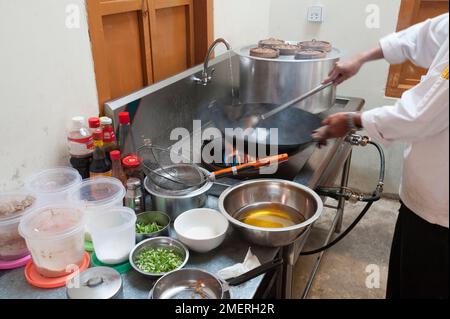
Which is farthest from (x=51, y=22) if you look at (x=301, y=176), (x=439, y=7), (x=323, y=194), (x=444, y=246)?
(x=439, y=7)

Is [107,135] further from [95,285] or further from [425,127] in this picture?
[425,127]

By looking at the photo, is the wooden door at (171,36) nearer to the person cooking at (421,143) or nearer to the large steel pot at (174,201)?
the large steel pot at (174,201)

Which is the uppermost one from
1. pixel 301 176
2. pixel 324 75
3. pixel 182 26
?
pixel 182 26

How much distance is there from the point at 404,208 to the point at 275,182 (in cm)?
38

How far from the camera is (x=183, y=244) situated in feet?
3.27

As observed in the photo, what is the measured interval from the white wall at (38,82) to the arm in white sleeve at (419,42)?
3.07ft

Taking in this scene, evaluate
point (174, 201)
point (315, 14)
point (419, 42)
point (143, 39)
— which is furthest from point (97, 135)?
point (315, 14)

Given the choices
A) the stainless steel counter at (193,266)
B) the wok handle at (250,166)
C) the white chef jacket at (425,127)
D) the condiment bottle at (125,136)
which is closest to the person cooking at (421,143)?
the white chef jacket at (425,127)

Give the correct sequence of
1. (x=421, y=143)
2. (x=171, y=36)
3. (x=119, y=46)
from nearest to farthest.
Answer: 1. (x=421, y=143)
2. (x=119, y=46)
3. (x=171, y=36)

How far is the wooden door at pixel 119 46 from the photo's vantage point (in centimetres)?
122

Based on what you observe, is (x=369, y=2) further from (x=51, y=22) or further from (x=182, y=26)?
(x=51, y=22)

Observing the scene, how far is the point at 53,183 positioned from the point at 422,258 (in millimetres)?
1034

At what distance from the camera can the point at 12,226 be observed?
37.0 inches
